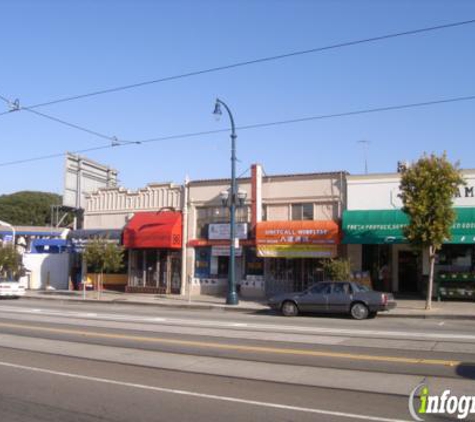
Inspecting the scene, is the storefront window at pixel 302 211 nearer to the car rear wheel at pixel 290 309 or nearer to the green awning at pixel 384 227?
the green awning at pixel 384 227

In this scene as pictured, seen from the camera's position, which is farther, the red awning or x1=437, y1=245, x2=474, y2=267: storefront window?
the red awning

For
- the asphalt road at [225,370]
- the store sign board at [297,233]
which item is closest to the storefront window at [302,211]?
the store sign board at [297,233]

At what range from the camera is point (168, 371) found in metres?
10.3

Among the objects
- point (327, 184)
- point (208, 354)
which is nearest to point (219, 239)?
point (327, 184)

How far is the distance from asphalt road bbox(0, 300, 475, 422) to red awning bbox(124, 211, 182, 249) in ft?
44.6

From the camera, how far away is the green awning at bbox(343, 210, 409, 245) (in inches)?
1011

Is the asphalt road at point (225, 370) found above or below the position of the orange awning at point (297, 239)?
below

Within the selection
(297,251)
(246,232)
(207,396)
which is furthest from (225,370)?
(246,232)

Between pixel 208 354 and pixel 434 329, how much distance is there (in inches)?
303

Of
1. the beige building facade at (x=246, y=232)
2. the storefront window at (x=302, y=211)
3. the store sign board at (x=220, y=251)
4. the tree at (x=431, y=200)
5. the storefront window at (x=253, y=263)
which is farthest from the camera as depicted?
the store sign board at (x=220, y=251)

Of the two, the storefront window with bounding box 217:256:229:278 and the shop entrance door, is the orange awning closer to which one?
the storefront window with bounding box 217:256:229:278

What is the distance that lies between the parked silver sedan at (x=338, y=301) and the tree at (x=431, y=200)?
2978 millimetres

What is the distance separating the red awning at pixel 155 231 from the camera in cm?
3148

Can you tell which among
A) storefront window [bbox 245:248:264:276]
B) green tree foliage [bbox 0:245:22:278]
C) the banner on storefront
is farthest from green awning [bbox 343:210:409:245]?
green tree foliage [bbox 0:245:22:278]
